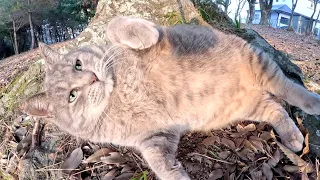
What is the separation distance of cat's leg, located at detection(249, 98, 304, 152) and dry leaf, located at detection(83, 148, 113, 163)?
3.15ft

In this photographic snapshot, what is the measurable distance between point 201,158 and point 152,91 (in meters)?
0.50

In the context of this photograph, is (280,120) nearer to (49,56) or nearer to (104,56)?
(104,56)

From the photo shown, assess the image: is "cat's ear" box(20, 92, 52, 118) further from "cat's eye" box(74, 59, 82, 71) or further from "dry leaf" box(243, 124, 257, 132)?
"dry leaf" box(243, 124, 257, 132)

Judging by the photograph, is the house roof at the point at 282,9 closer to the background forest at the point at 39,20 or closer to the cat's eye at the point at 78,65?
the background forest at the point at 39,20

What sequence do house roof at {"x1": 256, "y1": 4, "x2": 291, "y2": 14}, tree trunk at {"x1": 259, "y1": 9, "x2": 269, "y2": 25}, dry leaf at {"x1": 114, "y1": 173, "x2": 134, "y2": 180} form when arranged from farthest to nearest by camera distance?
house roof at {"x1": 256, "y1": 4, "x2": 291, "y2": 14} < tree trunk at {"x1": 259, "y1": 9, "x2": 269, "y2": 25} < dry leaf at {"x1": 114, "y1": 173, "x2": 134, "y2": 180}

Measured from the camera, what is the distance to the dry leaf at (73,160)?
1.68 meters

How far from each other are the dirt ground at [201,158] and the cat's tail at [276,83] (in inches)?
6.5

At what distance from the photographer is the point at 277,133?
5.67 ft

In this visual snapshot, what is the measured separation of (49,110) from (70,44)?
35.9 inches

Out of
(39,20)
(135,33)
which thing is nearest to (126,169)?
(135,33)

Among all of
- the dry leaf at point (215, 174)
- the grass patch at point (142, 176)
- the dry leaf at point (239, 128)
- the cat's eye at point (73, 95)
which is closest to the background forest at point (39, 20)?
the cat's eye at point (73, 95)

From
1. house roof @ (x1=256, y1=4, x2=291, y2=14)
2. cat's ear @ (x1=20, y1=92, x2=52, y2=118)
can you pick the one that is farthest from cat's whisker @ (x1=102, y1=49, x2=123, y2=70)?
house roof @ (x1=256, y1=4, x2=291, y2=14)

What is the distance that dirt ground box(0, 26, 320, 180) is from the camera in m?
1.54

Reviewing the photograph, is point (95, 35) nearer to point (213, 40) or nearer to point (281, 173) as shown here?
point (213, 40)
